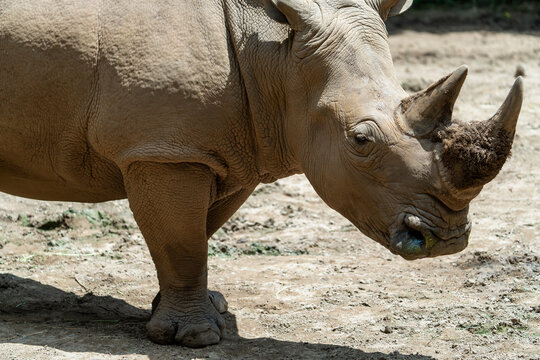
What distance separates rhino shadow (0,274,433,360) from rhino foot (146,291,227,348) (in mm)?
69

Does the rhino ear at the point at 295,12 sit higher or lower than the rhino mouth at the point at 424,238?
higher

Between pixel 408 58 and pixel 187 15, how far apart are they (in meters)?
9.75

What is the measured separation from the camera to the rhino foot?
5888 millimetres

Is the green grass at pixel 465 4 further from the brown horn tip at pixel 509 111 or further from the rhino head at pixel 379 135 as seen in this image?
the brown horn tip at pixel 509 111

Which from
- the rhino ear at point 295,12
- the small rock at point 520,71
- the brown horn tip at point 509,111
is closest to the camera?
the brown horn tip at point 509,111

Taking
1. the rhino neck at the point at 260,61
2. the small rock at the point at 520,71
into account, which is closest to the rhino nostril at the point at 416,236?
the rhino neck at the point at 260,61

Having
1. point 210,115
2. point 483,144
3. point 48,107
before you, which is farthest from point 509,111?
point 48,107

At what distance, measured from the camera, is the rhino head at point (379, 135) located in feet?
15.7

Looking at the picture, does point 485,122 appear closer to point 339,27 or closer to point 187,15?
point 339,27

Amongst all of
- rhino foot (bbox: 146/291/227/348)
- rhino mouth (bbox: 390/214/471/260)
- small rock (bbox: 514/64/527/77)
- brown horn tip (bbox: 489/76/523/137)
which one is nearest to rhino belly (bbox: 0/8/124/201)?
rhino foot (bbox: 146/291/227/348)

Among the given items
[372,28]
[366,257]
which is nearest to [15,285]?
[366,257]

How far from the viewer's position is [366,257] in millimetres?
7770

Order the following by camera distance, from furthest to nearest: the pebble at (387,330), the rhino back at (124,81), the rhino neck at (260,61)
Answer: the pebble at (387,330), the rhino neck at (260,61), the rhino back at (124,81)

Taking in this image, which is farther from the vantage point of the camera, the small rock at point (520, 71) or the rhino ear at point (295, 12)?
the small rock at point (520, 71)
